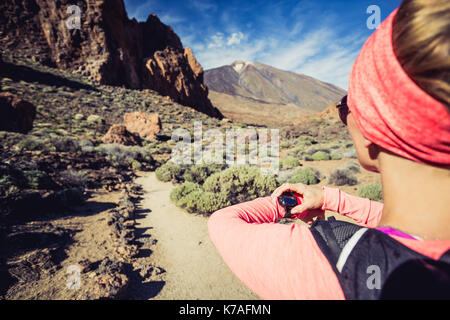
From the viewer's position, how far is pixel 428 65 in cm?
52

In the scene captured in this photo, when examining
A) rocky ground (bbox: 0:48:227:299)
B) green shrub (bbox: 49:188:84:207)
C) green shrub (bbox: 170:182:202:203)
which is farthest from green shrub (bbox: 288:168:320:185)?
green shrub (bbox: 49:188:84:207)

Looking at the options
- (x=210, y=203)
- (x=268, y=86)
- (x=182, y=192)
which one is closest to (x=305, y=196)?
(x=210, y=203)

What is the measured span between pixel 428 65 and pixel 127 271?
12.2ft

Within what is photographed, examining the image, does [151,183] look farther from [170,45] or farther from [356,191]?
[170,45]

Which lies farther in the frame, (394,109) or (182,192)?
(182,192)

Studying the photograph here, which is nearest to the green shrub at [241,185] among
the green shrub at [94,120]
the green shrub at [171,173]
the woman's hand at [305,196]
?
the green shrub at [171,173]

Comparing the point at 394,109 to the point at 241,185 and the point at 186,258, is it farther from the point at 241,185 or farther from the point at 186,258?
the point at 241,185

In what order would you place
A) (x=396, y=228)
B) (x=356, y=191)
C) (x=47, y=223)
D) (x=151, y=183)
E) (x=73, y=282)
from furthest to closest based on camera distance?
(x=151, y=183), (x=356, y=191), (x=47, y=223), (x=73, y=282), (x=396, y=228)

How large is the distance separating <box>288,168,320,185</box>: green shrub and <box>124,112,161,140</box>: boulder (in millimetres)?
14428

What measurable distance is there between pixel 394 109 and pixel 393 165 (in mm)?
224

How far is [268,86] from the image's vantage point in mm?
131875

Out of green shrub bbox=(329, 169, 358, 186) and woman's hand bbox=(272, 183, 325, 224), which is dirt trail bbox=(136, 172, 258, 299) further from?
green shrub bbox=(329, 169, 358, 186)

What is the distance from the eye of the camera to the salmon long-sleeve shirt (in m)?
0.64

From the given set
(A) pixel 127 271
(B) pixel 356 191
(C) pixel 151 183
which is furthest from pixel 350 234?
(C) pixel 151 183
